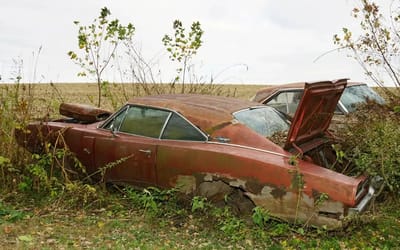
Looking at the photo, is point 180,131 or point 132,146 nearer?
point 180,131

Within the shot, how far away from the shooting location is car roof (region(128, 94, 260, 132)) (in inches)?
242

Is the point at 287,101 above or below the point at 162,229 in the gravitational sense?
above

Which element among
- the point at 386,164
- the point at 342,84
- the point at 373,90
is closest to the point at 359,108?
the point at 342,84

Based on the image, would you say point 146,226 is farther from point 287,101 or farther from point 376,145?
point 287,101

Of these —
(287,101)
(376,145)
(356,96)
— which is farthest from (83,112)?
(356,96)

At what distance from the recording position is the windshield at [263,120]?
6.21 meters

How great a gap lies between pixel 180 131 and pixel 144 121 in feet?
2.18

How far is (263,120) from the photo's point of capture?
652cm

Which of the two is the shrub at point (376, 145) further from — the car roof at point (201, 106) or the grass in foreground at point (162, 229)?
the car roof at point (201, 106)

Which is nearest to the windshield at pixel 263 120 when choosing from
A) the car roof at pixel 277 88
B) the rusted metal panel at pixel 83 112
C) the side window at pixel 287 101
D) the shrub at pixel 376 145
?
the shrub at pixel 376 145

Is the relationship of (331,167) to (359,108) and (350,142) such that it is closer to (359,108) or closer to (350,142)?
(350,142)

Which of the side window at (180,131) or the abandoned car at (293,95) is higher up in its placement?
the abandoned car at (293,95)

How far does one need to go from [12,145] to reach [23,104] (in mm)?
688

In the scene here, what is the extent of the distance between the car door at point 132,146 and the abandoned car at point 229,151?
1cm
